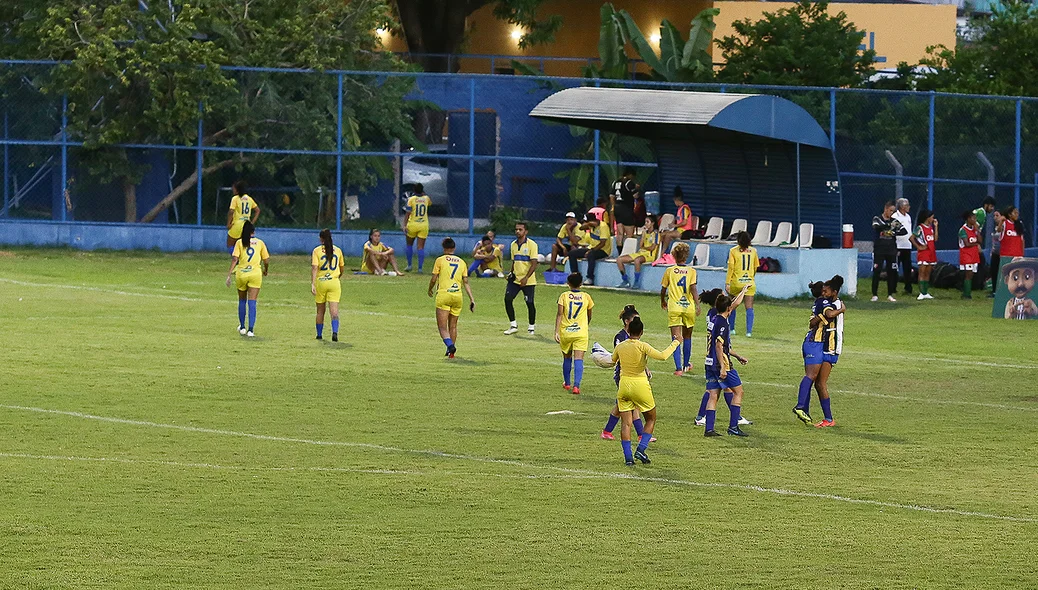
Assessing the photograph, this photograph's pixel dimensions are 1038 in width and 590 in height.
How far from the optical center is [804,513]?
12305 mm

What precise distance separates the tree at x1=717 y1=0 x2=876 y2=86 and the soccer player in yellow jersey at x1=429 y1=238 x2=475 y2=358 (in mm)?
23749

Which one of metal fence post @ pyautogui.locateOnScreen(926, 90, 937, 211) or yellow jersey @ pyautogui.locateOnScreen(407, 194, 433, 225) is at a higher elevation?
metal fence post @ pyautogui.locateOnScreen(926, 90, 937, 211)

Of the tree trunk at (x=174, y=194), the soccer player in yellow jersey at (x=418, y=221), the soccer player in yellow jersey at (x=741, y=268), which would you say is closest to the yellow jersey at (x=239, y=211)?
the soccer player in yellow jersey at (x=418, y=221)

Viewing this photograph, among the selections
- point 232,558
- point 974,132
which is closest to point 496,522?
point 232,558

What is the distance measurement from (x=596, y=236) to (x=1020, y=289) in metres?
8.04

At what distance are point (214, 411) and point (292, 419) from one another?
0.94m

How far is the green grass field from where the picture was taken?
35.0ft

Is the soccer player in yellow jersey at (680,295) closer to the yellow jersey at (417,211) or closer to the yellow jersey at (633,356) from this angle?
the yellow jersey at (633,356)

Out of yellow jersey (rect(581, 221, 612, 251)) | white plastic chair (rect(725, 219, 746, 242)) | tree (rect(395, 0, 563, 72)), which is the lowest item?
yellow jersey (rect(581, 221, 612, 251))

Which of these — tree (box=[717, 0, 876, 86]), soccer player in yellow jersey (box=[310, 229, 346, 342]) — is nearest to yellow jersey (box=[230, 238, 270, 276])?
soccer player in yellow jersey (box=[310, 229, 346, 342])

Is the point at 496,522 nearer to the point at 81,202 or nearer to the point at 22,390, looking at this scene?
the point at 22,390

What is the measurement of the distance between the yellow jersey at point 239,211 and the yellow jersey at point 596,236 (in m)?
6.58

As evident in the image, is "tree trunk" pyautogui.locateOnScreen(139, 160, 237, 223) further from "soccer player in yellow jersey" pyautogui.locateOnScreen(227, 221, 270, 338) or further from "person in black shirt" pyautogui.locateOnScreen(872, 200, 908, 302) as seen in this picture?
"person in black shirt" pyautogui.locateOnScreen(872, 200, 908, 302)

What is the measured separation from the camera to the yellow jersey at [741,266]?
73.8ft
